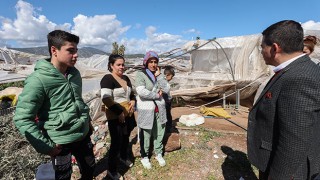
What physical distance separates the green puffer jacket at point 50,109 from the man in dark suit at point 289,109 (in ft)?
5.51

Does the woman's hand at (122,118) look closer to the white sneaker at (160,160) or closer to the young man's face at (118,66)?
the young man's face at (118,66)

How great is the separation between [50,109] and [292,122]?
1949 mm

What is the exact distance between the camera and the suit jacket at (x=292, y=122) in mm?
1508

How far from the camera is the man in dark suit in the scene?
4.97 feet

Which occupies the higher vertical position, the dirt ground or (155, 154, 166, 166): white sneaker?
(155, 154, 166, 166): white sneaker

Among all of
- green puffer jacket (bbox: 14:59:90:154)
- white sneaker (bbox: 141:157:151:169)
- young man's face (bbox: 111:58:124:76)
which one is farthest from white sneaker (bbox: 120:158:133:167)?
green puffer jacket (bbox: 14:59:90:154)

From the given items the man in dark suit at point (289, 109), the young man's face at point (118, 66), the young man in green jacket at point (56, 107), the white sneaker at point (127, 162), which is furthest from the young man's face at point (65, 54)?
the white sneaker at point (127, 162)

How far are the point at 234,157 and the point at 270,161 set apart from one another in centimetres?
257

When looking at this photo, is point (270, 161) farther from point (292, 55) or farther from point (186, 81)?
point (186, 81)

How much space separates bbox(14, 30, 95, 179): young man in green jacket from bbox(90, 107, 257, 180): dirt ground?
62.5 inches

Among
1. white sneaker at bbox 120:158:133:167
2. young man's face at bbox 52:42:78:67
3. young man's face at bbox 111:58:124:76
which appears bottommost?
white sneaker at bbox 120:158:133:167

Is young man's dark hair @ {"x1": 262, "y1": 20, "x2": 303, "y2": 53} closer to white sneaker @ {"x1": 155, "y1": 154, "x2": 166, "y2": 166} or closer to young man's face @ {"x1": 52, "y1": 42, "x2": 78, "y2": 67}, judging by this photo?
young man's face @ {"x1": 52, "y1": 42, "x2": 78, "y2": 67}

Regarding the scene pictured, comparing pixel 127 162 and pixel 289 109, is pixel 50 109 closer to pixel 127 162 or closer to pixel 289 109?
pixel 289 109

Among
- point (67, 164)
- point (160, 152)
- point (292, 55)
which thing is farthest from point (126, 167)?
point (292, 55)
